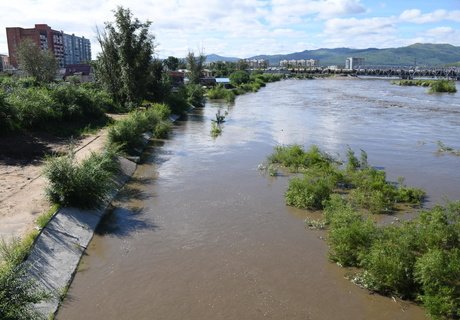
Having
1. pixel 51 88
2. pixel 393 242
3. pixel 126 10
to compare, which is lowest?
pixel 393 242

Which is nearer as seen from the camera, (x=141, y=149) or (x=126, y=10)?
(x=141, y=149)

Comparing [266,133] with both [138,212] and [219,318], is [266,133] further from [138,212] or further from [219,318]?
[219,318]

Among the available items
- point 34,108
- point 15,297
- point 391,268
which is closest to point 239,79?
point 34,108

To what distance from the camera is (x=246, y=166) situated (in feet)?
61.1

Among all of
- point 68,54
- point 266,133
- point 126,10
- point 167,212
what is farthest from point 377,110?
point 68,54

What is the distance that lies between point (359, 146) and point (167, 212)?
14104mm

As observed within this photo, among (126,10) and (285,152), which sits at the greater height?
(126,10)

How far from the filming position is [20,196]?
39.1 ft

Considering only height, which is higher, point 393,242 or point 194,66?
point 194,66

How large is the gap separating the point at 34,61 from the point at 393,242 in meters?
56.8

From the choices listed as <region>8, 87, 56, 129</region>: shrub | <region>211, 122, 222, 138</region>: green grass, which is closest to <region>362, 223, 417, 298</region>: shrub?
<region>8, 87, 56, 129</region>: shrub

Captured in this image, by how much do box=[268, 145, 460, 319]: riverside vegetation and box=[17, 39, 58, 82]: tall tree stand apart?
49881 millimetres

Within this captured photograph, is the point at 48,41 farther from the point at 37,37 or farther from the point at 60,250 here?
the point at 60,250

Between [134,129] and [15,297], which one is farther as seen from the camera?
[134,129]
